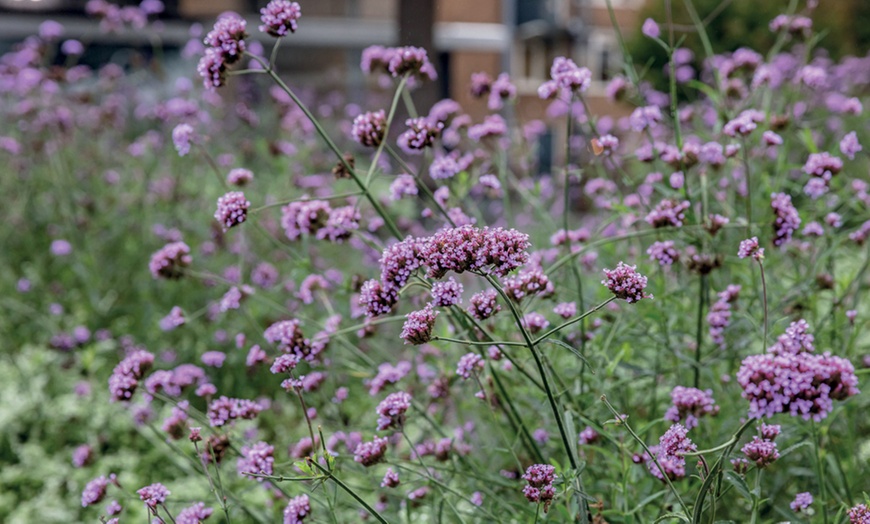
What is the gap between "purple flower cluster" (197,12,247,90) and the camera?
189 centimetres

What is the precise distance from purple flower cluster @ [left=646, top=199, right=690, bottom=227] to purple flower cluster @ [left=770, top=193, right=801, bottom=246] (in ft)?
0.74

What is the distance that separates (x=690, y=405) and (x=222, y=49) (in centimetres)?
131

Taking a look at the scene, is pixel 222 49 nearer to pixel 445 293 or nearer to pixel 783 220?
pixel 445 293

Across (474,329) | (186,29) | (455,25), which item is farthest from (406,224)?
(455,25)

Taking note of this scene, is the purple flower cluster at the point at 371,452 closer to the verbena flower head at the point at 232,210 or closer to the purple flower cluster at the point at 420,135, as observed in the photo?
the verbena flower head at the point at 232,210

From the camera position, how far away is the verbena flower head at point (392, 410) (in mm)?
1830

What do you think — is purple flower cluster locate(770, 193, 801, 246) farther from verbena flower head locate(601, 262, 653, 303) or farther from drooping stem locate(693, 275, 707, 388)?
verbena flower head locate(601, 262, 653, 303)

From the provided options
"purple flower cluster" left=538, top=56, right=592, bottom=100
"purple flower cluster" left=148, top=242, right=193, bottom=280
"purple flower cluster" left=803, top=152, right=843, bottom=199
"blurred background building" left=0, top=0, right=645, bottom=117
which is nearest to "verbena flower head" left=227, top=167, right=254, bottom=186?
"purple flower cluster" left=148, top=242, right=193, bottom=280

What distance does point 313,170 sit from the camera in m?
6.40

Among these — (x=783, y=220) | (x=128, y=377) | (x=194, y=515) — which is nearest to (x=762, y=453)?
(x=783, y=220)

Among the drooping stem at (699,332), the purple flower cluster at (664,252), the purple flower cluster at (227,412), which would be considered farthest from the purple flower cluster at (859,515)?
the purple flower cluster at (227,412)

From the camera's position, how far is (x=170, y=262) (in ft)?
8.21

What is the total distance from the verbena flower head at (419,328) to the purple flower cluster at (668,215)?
2.90ft

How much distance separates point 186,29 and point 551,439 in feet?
60.3
